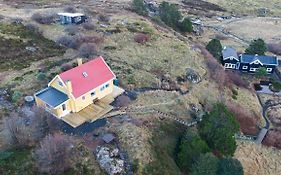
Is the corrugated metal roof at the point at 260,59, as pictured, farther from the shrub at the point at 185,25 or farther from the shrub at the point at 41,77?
the shrub at the point at 41,77

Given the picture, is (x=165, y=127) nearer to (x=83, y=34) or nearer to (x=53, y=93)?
(x=53, y=93)

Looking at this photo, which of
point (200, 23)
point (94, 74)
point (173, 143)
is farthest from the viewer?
point (200, 23)

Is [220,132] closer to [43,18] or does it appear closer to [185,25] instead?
[43,18]

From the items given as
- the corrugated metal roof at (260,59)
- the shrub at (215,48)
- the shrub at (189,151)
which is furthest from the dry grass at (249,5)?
the shrub at (189,151)

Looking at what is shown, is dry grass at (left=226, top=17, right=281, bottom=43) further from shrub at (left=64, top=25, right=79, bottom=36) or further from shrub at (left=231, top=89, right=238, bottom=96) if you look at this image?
shrub at (left=64, top=25, right=79, bottom=36)

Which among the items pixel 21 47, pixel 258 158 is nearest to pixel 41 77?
pixel 21 47

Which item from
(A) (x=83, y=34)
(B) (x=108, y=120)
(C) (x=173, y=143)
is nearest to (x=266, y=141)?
(C) (x=173, y=143)
